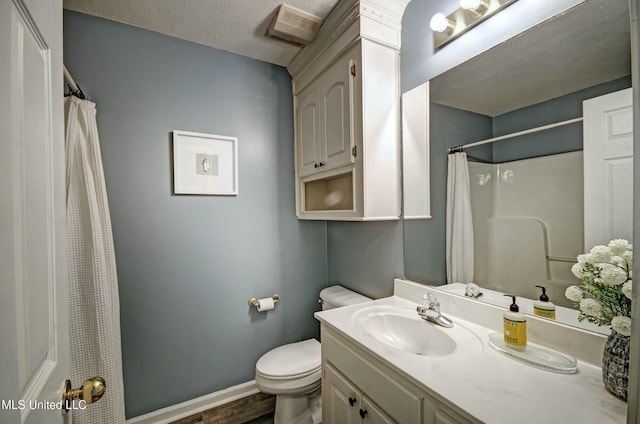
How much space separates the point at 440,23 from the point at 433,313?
127cm

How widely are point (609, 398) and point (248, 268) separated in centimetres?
171

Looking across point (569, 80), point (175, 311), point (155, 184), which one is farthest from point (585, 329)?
A: point (155, 184)

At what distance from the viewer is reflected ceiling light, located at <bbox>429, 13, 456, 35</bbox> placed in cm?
118

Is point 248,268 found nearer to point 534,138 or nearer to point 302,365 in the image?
point 302,365

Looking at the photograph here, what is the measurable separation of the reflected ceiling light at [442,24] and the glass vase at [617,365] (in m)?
1.24

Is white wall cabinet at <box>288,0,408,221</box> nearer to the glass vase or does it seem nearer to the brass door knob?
the glass vase

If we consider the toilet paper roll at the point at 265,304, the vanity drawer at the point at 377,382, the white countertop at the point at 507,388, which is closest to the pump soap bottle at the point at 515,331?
the white countertop at the point at 507,388

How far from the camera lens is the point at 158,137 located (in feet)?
5.30

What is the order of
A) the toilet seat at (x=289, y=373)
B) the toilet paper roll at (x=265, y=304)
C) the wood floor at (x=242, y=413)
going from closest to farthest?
the toilet seat at (x=289, y=373) < the wood floor at (x=242, y=413) < the toilet paper roll at (x=265, y=304)

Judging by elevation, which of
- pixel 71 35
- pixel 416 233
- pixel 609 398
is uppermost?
pixel 71 35

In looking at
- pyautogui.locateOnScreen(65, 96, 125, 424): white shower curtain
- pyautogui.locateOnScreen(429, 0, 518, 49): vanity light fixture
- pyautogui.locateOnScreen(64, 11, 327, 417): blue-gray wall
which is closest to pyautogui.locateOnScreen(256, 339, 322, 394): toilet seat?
pyautogui.locateOnScreen(64, 11, 327, 417): blue-gray wall

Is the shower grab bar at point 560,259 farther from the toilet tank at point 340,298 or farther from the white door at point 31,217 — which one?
the white door at point 31,217

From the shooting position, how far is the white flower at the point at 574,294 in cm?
80

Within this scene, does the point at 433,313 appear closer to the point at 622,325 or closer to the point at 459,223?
the point at 459,223
